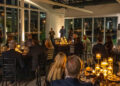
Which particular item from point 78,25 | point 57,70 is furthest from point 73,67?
point 78,25

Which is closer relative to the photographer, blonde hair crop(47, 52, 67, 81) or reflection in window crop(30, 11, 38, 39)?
blonde hair crop(47, 52, 67, 81)

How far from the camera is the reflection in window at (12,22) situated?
11836 mm

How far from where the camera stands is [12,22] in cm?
1225

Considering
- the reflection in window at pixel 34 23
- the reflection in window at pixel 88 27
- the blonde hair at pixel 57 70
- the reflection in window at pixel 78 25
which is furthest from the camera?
the reflection in window at pixel 78 25

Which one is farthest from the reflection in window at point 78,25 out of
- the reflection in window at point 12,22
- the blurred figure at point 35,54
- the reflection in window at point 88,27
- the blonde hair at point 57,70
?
the blonde hair at point 57,70

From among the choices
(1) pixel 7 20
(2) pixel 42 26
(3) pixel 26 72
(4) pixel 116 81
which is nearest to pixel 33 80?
(3) pixel 26 72

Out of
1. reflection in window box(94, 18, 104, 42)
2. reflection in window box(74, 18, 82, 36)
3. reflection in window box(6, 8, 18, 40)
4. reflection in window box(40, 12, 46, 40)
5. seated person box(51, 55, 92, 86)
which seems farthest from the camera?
reflection in window box(74, 18, 82, 36)

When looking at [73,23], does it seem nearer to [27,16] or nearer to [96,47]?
[27,16]

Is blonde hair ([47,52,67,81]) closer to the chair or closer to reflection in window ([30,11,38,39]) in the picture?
the chair

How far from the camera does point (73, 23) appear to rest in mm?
17391

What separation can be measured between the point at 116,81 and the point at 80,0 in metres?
13.2

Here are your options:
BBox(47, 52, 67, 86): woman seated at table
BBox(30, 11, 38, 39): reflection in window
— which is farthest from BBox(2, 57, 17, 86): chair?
BBox(30, 11, 38, 39): reflection in window

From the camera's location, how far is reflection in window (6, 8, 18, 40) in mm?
11836

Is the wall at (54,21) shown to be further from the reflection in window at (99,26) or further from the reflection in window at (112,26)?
the reflection in window at (112,26)
